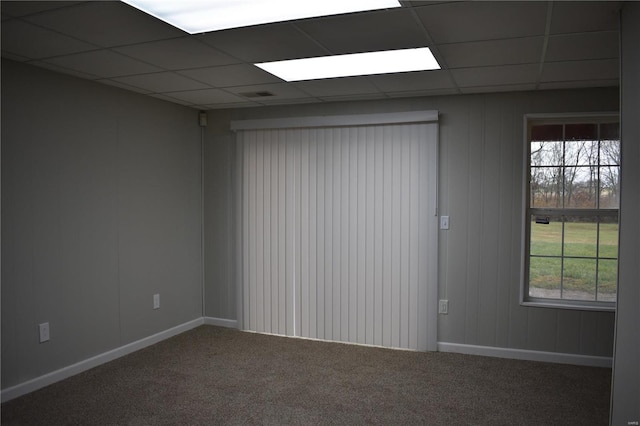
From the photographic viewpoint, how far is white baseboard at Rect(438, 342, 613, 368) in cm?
390

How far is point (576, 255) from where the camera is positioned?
3.98 metres

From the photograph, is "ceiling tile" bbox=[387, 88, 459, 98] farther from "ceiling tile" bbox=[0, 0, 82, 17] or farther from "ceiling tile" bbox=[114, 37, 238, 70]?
"ceiling tile" bbox=[0, 0, 82, 17]

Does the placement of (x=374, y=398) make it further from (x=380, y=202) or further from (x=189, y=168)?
(x=189, y=168)

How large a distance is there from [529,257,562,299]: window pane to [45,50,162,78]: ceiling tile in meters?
3.25

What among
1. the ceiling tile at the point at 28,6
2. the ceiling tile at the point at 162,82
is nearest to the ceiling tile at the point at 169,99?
the ceiling tile at the point at 162,82

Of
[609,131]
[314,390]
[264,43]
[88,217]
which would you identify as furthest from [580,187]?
[88,217]

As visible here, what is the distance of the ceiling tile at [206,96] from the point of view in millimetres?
4047

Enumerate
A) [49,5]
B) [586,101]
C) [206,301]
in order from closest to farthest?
[49,5] → [586,101] → [206,301]

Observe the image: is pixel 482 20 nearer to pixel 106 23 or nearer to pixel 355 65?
pixel 355 65

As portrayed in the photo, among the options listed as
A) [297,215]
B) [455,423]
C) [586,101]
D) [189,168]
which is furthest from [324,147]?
[455,423]

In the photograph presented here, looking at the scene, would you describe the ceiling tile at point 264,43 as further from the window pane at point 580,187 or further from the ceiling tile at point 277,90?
the window pane at point 580,187

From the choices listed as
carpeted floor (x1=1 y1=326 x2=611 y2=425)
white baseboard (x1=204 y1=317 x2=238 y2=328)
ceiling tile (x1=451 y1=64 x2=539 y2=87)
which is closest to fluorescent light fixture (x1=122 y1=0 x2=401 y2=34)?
ceiling tile (x1=451 y1=64 x2=539 y2=87)

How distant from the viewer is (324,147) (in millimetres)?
4559

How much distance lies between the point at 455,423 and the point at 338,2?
2.40m
